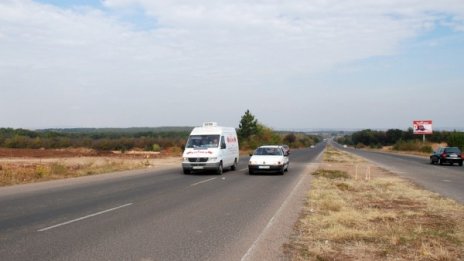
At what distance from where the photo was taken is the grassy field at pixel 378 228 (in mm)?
7387

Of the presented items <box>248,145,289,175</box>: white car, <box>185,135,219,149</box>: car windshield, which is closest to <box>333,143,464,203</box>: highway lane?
<box>248,145,289,175</box>: white car

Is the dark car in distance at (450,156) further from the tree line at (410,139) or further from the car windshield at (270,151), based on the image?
the tree line at (410,139)

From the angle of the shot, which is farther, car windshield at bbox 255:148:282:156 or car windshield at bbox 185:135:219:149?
car windshield at bbox 255:148:282:156

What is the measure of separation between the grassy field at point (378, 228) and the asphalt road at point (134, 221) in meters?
0.99

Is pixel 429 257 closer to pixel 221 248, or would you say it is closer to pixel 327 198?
pixel 221 248

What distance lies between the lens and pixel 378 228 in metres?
9.51

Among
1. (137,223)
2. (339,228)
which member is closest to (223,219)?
(137,223)

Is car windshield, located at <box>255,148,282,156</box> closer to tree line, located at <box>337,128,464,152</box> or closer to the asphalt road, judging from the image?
the asphalt road

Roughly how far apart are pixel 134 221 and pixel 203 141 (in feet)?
49.8

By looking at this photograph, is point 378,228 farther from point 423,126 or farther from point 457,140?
point 423,126

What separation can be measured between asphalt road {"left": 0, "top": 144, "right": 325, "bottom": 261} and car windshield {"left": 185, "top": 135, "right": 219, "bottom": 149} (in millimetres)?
7325

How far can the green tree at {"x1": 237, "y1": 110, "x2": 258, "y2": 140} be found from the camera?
101 metres

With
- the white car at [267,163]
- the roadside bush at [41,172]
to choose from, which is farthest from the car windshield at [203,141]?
the roadside bush at [41,172]

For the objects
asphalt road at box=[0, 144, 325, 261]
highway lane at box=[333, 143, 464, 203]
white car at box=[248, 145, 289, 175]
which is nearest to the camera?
asphalt road at box=[0, 144, 325, 261]
